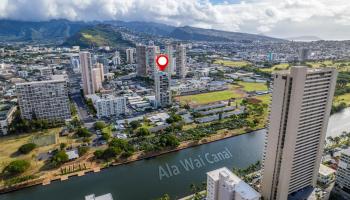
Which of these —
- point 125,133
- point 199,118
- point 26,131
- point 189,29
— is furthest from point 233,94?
point 189,29

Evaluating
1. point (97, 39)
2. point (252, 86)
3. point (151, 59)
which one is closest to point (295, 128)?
point (252, 86)

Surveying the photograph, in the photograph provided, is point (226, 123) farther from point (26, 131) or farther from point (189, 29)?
point (189, 29)

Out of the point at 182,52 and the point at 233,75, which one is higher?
the point at 182,52

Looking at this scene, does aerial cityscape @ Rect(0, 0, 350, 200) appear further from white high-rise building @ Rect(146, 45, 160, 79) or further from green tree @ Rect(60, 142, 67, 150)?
white high-rise building @ Rect(146, 45, 160, 79)

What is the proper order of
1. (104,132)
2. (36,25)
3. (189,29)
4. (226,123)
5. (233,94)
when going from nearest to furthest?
(104,132) < (226,123) < (233,94) < (36,25) < (189,29)

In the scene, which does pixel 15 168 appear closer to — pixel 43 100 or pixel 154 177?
pixel 154 177

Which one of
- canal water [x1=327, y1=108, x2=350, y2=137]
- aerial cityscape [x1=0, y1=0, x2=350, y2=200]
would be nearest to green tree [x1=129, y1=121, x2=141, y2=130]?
aerial cityscape [x1=0, y1=0, x2=350, y2=200]

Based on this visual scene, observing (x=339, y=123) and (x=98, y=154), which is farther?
(x=339, y=123)
